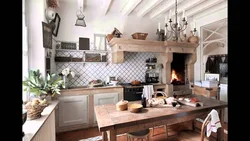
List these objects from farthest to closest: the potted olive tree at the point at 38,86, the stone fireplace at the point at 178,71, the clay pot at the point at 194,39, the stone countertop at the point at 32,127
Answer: the clay pot at the point at 194,39 → the stone fireplace at the point at 178,71 → the potted olive tree at the point at 38,86 → the stone countertop at the point at 32,127

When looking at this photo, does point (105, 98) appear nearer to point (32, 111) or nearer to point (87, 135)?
point (87, 135)

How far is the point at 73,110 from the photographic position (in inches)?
119

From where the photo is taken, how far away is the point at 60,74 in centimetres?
320

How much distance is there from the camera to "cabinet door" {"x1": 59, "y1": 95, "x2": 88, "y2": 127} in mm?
2947

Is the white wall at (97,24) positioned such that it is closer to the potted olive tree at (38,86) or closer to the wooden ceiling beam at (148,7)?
the wooden ceiling beam at (148,7)

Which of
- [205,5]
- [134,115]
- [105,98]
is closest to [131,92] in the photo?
[105,98]

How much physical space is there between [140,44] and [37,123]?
9.19ft

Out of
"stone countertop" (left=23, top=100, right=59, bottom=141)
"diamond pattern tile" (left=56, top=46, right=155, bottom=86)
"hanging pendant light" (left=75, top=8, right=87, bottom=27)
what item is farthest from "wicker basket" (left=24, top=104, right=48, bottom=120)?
"hanging pendant light" (left=75, top=8, right=87, bottom=27)

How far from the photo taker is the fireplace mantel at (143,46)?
3415mm


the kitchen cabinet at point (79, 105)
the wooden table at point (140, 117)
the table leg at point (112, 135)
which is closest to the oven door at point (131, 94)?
the kitchen cabinet at point (79, 105)

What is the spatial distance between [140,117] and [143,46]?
2.30 m

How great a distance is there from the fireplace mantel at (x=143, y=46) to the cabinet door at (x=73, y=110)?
1310 mm
